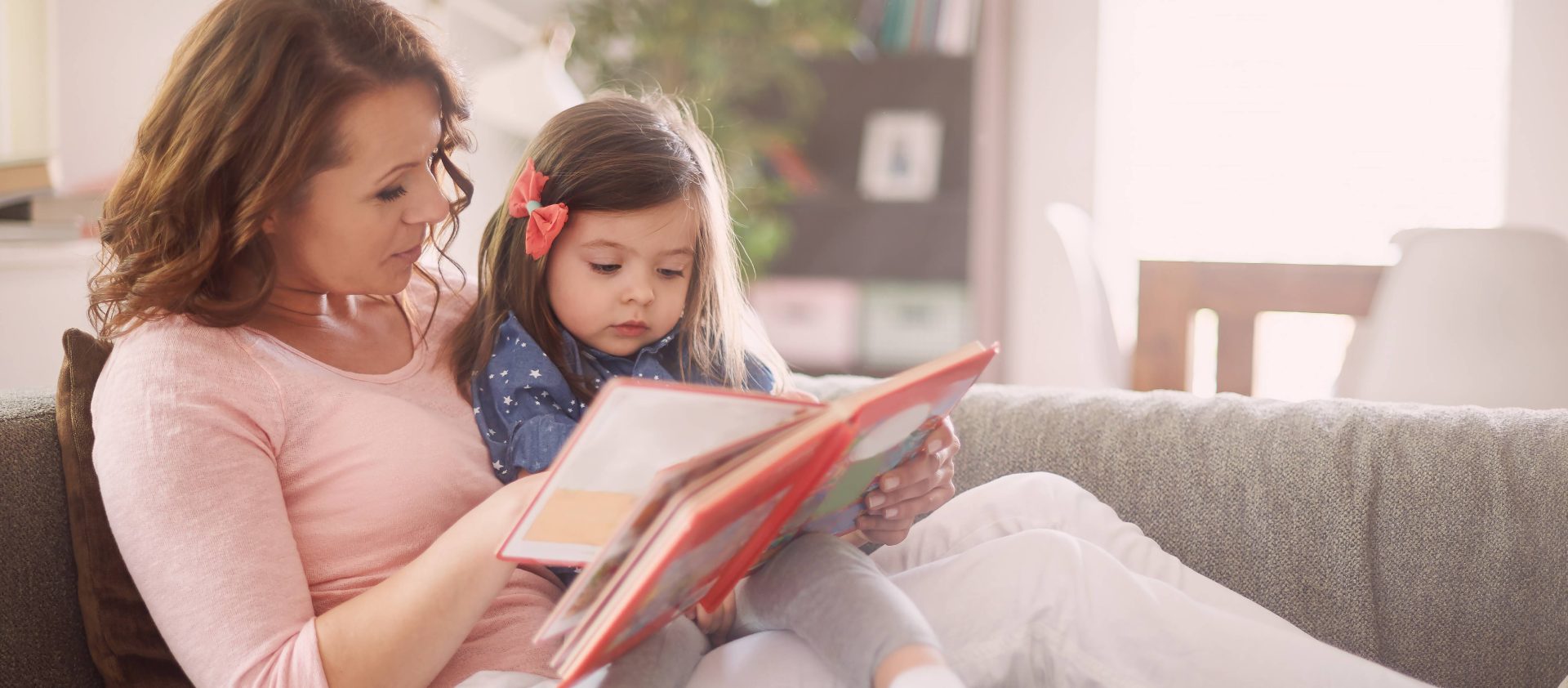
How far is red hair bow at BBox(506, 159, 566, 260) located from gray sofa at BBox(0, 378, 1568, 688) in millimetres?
463

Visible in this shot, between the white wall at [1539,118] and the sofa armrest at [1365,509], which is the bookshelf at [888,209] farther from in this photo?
the sofa armrest at [1365,509]

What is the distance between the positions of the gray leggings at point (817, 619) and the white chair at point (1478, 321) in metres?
1.49

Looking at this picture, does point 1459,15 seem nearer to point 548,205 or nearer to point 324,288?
point 548,205

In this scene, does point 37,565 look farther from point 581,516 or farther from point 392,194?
point 581,516

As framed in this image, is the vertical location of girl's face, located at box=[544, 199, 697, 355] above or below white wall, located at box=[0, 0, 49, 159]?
below

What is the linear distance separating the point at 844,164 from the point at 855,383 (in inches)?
91.1

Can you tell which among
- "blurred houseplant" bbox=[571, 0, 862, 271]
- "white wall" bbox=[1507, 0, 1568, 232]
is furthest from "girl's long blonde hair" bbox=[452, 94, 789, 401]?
"white wall" bbox=[1507, 0, 1568, 232]

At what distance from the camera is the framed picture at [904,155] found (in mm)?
3607

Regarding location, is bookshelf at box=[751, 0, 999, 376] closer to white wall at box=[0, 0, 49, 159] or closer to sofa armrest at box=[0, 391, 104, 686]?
white wall at box=[0, 0, 49, 159]

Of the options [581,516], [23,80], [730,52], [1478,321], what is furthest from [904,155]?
[581,516]

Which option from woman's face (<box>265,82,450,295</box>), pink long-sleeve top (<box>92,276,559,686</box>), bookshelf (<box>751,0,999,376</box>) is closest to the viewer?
pink long-sleeve top (<box>92,276,559,686</box>)

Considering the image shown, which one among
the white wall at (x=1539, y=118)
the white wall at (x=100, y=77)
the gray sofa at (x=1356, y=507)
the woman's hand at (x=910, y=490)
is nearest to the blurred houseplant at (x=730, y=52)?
the white wall at (x=100, y=77)

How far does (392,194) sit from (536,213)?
161mm

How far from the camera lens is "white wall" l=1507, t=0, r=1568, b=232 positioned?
310 cm
